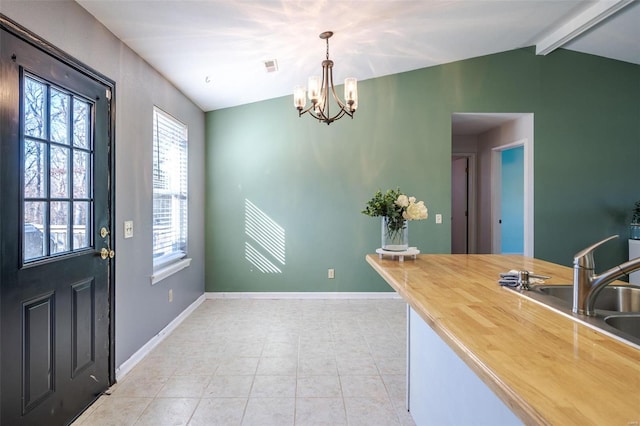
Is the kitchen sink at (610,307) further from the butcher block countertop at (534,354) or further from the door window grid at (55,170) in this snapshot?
the door window grid at (55,170)

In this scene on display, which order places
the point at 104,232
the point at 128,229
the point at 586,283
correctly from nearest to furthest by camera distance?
the point at 586,283 → the point at 104,232 → the point at 128,229

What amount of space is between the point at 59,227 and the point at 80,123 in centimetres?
64

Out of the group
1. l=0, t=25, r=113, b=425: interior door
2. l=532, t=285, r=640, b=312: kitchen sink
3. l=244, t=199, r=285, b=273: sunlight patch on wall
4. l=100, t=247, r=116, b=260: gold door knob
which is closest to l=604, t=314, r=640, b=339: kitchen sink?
l=532, t=285, r=640, b=312: kitchen sink

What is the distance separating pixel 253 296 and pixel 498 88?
13.3 ft

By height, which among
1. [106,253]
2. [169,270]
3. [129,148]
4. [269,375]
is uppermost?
[129,148]

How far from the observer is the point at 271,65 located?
3.42m

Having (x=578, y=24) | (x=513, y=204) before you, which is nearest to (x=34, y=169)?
(x=578, y=24)

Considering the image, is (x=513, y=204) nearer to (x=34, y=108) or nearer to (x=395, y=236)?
(x=395, y=236)

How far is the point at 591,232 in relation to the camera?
4.44 meters

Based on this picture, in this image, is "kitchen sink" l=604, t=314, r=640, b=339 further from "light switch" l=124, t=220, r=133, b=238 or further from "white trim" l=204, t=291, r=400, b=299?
"white trim" l=204, t=291, r=400, b=299

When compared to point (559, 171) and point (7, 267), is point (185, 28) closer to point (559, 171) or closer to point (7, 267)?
point (7, 267)

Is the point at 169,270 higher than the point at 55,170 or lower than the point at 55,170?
lower

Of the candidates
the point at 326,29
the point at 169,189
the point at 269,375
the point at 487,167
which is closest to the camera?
the point at 269,375

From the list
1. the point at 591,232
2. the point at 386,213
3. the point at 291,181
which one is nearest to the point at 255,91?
the point at 291,181
